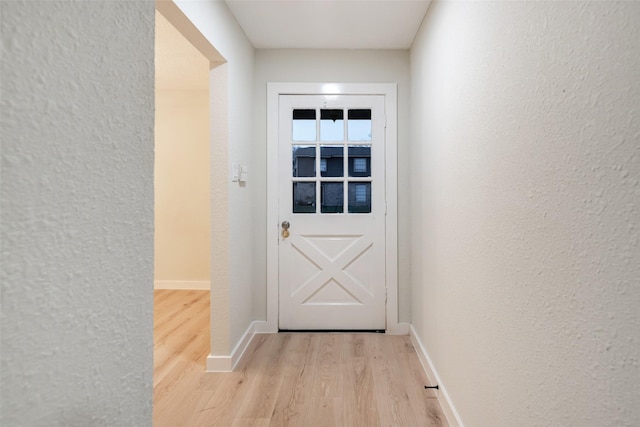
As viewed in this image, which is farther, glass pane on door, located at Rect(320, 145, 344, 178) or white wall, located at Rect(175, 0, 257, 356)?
glass pane on door, located at Rect(320, 145, 344, 178)

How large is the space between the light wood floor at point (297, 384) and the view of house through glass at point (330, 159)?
3.72 feet

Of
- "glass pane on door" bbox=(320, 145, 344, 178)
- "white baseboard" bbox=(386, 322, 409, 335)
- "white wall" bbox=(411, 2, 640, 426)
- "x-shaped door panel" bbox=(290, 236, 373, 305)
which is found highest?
"glass pane on door" bbox=(320, 145, 344, 178)

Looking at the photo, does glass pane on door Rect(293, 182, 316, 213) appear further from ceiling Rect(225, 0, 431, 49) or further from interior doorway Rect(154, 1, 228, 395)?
interior doorway Rect(154, 1, 228, 395)

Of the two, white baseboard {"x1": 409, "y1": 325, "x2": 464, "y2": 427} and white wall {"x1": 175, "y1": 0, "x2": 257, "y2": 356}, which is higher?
white wall {"x1": 175, "y1": 0, "x2": 257, "y2": 356}

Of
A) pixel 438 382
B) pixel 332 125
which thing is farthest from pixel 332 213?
pixel 438 382

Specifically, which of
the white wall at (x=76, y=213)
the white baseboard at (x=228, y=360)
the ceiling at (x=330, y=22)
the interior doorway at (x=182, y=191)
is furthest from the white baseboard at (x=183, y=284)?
the white wall at (x=76, y=213)

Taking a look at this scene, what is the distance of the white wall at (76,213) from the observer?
39cm

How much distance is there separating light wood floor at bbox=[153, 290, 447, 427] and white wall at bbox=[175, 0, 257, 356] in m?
0.27

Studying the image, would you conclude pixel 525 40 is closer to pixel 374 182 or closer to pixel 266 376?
pixel 374 182

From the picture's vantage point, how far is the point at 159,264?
446 centimetres

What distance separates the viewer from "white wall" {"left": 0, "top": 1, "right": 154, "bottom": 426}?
391mm

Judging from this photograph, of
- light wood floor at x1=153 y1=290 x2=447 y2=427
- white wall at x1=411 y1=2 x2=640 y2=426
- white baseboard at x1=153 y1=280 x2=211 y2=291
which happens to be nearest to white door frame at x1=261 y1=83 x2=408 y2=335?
light wood floor at x1=153 y1=290 x2=447 y2=427

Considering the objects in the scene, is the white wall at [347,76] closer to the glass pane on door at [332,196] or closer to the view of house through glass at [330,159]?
the view of house through glass at [330,159]

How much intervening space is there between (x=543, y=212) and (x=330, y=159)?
7.26 feet
